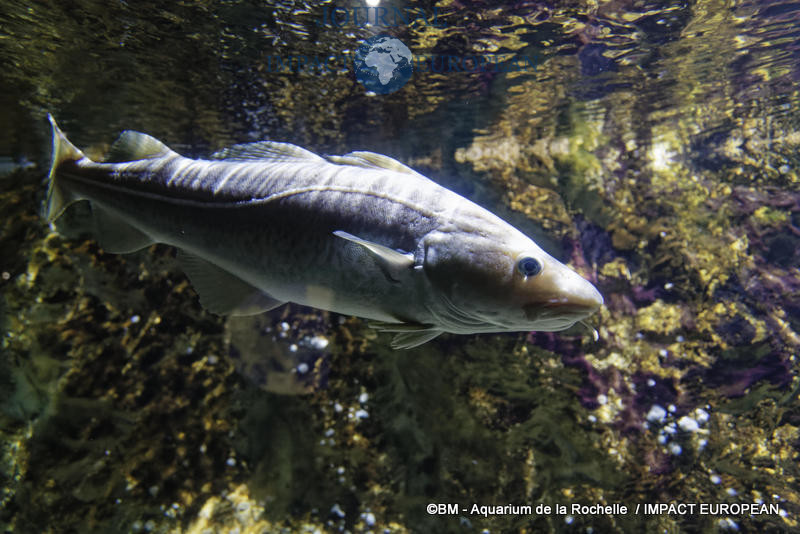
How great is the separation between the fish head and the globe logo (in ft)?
17.6

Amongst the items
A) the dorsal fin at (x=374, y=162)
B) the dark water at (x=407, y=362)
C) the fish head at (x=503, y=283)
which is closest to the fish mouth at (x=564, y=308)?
the fish head at (x=503, y=283)

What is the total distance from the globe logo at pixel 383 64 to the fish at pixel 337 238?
14.9 feet

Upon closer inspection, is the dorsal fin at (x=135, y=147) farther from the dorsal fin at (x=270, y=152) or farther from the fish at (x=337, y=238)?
the dorsal fin at (x=270, y=152)

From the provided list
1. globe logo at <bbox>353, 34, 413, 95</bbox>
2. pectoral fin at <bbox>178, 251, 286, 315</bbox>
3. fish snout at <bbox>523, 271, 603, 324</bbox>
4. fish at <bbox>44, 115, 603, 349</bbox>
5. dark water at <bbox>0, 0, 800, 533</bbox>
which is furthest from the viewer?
globe logo at <bbox>353, 34, 413, 95</bbox>

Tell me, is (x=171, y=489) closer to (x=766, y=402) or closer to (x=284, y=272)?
(x=284, y=272)

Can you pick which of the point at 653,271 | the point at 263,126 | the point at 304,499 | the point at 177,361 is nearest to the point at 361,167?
the point at 177,361

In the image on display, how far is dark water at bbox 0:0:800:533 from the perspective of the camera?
4434 mm

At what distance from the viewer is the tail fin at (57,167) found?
280 centimetres

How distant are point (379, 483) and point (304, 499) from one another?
906 millimetres

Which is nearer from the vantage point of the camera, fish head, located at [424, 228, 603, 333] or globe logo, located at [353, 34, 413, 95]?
fish head, located at [424, 228, 603, 333]

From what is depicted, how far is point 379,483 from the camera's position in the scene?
459 cm

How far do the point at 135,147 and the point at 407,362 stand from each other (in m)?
3.52

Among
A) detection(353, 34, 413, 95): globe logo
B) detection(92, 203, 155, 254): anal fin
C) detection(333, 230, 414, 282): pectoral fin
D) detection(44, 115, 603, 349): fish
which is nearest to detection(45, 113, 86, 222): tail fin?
detection(44, 115, 603, 349): fish

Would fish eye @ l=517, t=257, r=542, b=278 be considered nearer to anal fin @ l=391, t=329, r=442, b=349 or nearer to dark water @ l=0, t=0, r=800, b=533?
anal fin @ l=391, t=329, r=442, b=349
